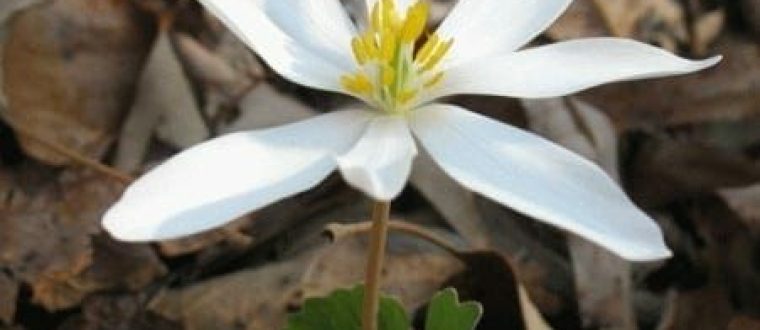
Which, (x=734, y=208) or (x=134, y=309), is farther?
(x=734, y=208)

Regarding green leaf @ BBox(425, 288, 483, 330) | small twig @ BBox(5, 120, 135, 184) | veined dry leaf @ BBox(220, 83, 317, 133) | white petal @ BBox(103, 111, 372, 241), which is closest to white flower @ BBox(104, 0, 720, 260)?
white petal @ BBox(103, 111, 372, 241)

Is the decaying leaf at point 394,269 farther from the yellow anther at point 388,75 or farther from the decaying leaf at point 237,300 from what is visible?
the yellow anther at point 388,75

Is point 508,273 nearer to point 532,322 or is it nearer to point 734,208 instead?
point 532,322

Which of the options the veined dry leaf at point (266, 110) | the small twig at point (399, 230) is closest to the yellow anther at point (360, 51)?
the small twig at point (399, 230)

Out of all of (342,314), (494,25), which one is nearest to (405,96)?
(494,25)

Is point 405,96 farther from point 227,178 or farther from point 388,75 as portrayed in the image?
point 227,178

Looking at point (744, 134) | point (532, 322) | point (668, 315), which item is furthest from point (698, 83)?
point (532, 322)
